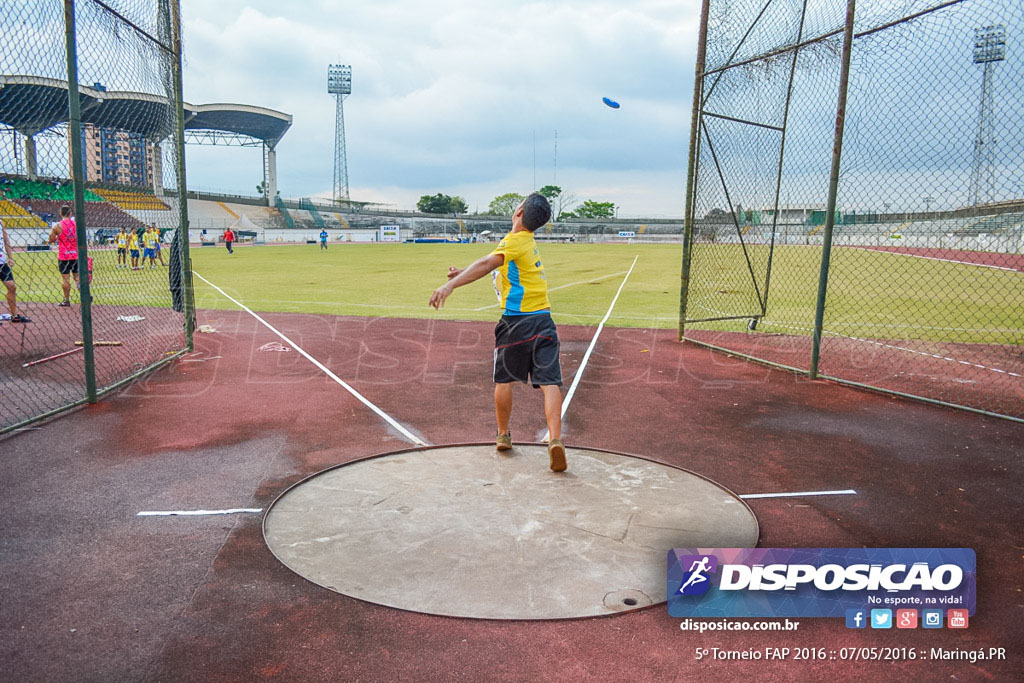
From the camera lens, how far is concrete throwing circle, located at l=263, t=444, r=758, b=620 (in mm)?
3625

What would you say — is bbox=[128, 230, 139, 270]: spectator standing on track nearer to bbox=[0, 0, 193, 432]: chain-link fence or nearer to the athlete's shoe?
bbox=[0, 0, 193, 432]: chain-link fence

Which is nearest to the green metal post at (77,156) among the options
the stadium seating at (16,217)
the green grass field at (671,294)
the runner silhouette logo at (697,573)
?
the stadium seating at (16,217)

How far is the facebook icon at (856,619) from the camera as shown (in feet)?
11.1

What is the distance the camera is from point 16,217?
1430 cm

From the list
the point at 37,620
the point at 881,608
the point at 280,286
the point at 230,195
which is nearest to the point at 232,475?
the point at 37,620

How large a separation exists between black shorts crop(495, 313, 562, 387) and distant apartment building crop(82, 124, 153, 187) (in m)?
6.04

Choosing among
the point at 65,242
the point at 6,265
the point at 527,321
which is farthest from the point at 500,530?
the point at 65,242

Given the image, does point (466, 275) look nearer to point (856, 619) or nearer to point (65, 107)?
point (856, 619)

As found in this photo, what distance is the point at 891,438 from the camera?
6.64m

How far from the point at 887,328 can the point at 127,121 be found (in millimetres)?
13789

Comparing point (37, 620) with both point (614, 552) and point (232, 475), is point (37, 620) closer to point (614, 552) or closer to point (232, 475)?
point (232, 475)

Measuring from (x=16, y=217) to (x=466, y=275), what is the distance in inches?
537

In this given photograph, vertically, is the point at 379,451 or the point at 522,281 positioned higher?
the point at 522,281

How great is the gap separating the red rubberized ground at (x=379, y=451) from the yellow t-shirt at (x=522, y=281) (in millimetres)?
1433
